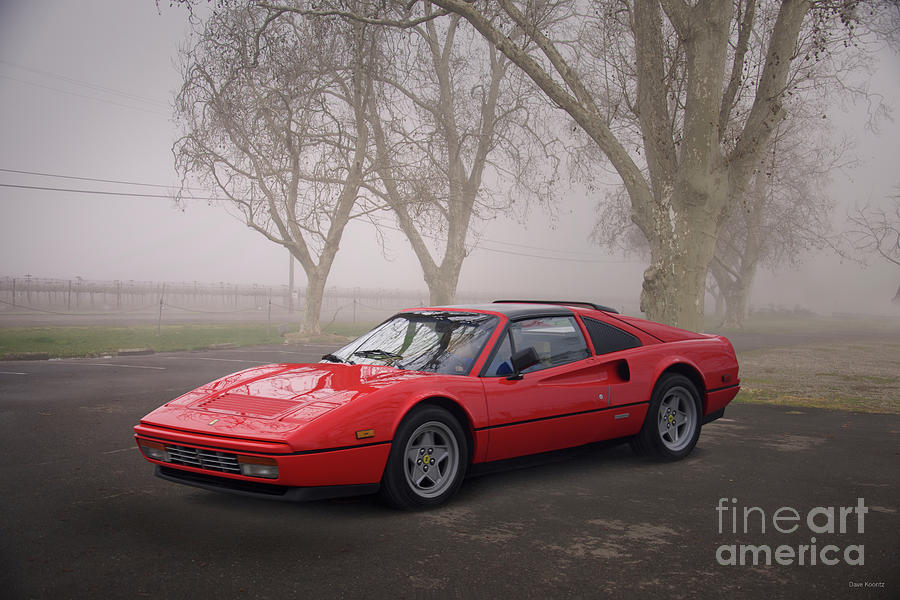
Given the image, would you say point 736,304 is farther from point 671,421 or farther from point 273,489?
point 273,489

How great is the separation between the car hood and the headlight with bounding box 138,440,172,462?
0.12 metres

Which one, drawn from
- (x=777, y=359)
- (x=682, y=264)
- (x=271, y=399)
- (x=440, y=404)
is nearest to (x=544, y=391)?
(x=440, y=404)

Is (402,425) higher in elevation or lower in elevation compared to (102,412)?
higher

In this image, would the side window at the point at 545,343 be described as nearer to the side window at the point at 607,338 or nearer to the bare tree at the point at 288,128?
the side window at the point at 607,338

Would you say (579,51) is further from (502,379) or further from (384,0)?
(502,379)

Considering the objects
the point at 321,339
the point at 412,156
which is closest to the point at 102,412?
the point at 321,339

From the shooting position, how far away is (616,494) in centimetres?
489

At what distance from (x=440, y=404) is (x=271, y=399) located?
107cm

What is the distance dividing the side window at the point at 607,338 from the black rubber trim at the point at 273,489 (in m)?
2.37

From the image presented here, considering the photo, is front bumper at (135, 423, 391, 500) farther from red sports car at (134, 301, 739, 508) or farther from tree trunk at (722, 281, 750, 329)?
tree trunk at (722, 281, 750, 329)

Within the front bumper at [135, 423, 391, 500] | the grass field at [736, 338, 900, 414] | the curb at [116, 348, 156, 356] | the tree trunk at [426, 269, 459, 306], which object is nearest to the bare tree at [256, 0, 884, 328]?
the grass field at [736, 338, 900, 414]

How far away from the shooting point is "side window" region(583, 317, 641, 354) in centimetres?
576

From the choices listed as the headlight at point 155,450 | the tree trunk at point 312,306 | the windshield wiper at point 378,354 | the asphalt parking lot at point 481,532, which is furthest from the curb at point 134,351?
the headlight at point 155,450

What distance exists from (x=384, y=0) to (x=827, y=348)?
1786 cm
